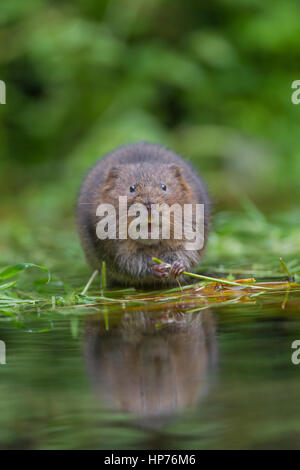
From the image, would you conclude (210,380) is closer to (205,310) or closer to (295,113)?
(205,310)

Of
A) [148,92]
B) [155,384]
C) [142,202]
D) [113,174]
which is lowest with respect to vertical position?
[155,384]

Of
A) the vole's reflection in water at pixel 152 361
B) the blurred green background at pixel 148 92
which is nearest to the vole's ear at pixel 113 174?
the vole's reflection in water at pixel 152 361

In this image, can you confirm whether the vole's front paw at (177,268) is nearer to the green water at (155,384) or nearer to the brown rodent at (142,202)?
the brown rodent at (142,202)

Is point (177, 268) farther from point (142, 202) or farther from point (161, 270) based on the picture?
Result: point (142, 202)

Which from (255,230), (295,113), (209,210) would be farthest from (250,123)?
(209,210)

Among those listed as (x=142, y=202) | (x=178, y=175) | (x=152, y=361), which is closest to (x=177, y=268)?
(x=142, y=202)

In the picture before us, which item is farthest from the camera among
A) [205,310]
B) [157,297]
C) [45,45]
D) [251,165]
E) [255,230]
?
[251,165]
